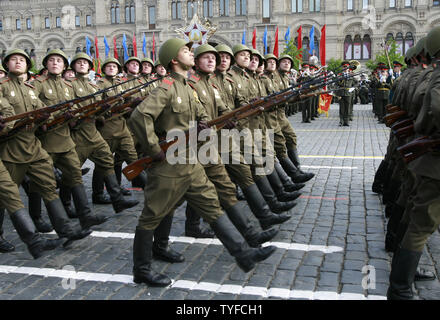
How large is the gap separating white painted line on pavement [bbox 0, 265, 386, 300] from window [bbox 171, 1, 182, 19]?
4898 centimetres

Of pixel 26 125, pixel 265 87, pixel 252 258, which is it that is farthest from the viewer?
pixel 265 87

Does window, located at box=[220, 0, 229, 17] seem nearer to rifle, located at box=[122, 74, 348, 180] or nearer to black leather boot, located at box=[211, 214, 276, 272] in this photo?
rifle, located at box=[122, 74, 348, 180]

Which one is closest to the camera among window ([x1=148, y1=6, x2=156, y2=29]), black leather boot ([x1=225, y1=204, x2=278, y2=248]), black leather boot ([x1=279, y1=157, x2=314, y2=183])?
black leather boot ([x1=225, y1=204, x2=278, y2=248])

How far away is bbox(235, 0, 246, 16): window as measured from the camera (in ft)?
161

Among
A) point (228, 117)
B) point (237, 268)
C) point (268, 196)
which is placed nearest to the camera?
point (237, 268)

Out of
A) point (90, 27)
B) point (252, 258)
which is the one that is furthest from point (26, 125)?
point (90, 27)

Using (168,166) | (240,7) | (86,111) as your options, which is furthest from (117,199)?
(240,7)

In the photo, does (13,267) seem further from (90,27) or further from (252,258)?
(90,27)

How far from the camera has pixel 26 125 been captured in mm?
5320

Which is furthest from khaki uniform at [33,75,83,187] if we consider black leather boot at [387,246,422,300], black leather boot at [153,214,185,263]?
black leather boot at [387,246,422,300]

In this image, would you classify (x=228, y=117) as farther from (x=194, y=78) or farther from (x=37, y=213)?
(x=37, y=213)

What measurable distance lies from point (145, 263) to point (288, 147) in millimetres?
4577

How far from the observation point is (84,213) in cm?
573

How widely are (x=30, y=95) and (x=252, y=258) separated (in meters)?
3.36
